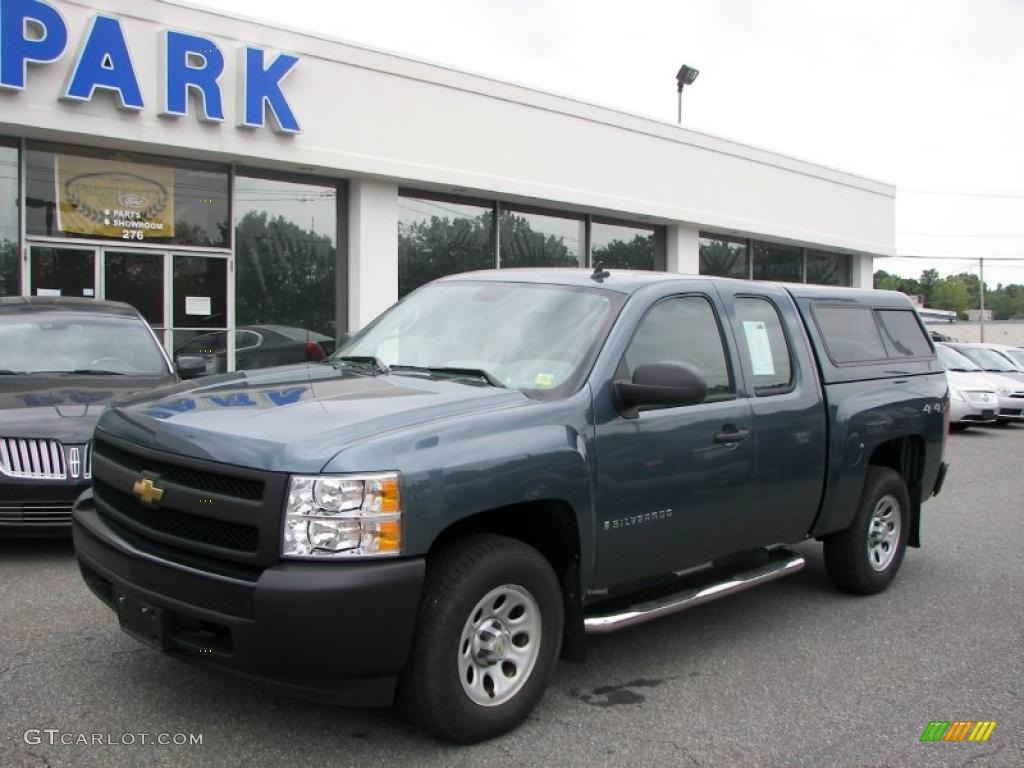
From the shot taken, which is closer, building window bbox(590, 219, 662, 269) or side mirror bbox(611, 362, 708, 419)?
side mirror bbox(611, 362, 708, 419)

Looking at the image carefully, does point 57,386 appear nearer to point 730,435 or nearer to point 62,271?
point 730,435

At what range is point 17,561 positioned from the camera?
19.4 ft

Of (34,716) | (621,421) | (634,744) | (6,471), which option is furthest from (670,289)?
(6,471)

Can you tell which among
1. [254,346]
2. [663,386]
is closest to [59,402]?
[663,386]

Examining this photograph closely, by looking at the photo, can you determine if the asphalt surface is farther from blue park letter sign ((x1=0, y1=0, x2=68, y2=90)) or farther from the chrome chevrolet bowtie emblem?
blue park letter sign ((x1=0, y1=0, x2=68, y2=90))

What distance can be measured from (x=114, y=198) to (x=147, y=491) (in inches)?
418

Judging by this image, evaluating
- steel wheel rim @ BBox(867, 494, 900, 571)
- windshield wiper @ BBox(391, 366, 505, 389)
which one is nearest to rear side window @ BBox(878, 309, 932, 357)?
steel wheel rim @ BBox(867, 494, 900, 571)

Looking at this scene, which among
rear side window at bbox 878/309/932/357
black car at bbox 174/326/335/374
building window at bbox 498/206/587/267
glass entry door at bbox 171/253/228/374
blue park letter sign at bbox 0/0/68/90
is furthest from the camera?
building window at bbox 498/206/587/267

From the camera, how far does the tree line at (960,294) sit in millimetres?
124688

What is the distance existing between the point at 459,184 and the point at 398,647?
13.2m

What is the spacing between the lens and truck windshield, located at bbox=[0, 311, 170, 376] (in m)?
7.24

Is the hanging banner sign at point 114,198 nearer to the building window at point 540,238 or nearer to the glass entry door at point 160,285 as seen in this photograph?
the glass entry door at point 160,285

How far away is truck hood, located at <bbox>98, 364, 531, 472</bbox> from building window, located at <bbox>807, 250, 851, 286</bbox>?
22.7m

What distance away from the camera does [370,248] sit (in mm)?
15047
